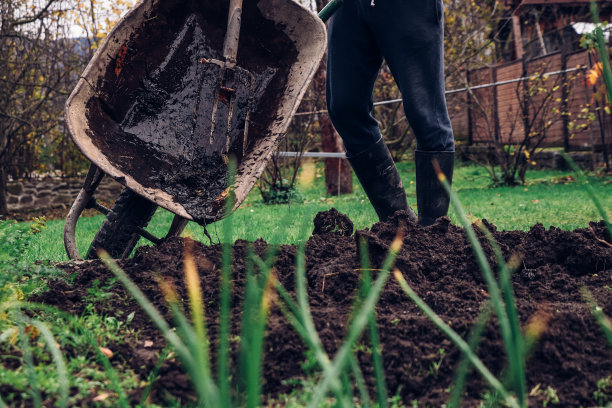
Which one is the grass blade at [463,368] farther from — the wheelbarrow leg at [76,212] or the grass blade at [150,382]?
the wheelbarrow leg at [76,212]

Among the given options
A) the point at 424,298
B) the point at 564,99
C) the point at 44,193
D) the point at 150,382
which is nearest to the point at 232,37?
the point at 424,298

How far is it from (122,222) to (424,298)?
136cm

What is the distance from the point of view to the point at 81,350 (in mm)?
1349

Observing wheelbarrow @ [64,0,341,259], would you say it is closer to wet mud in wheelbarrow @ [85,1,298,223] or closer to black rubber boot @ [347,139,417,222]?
wet mud in wheelbarrow @ [85,1,298,223]

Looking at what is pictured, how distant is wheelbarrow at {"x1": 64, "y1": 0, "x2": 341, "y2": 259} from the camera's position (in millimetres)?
2260

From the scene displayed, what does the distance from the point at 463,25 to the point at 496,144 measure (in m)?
5.05

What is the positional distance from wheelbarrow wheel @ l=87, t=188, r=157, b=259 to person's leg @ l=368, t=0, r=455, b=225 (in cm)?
125

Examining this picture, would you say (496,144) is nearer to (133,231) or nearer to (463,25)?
(463,25)

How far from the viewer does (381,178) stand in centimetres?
277

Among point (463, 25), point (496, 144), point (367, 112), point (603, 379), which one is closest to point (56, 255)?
point (367, 112)

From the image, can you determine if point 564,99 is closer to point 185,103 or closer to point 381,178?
point 381,178

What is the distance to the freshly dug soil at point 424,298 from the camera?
1209mm

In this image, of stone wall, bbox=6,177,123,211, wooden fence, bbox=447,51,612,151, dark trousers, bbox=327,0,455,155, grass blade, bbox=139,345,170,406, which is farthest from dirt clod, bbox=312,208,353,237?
stone wall, bbox=6,177,123,211

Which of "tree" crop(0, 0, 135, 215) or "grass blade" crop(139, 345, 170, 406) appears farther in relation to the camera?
"tree" crop(0, 0, 135, 215)
